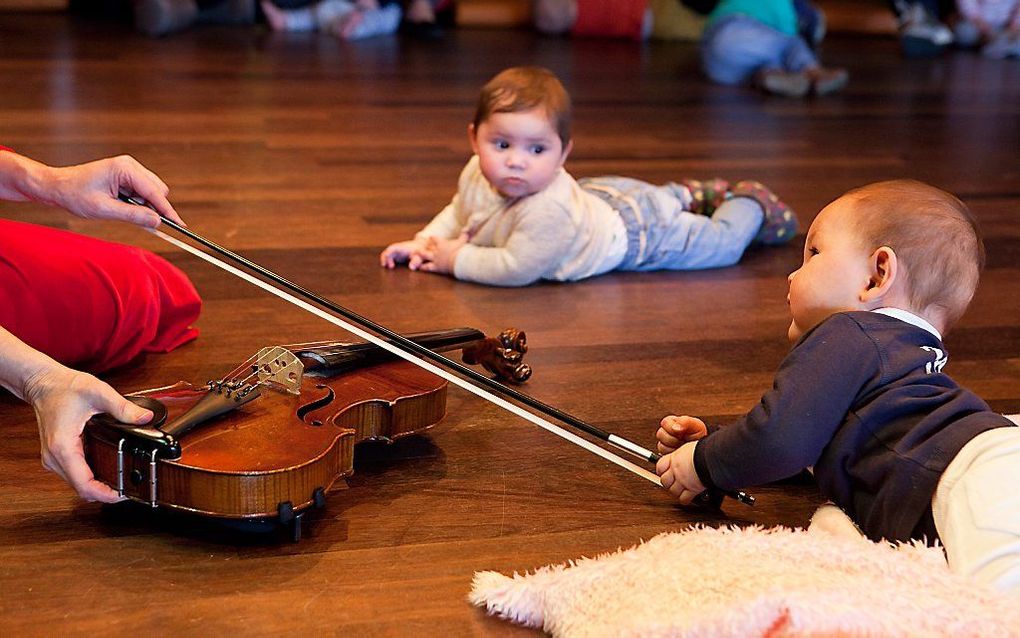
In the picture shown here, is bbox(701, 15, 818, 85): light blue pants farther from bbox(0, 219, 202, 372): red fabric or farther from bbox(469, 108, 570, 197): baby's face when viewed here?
bbox(0, 219, 202, 372): red fabric

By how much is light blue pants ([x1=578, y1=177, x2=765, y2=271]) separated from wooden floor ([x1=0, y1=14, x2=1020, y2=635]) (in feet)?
0.13

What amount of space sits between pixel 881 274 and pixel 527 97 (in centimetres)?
93

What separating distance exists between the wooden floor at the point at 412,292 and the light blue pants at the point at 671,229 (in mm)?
39

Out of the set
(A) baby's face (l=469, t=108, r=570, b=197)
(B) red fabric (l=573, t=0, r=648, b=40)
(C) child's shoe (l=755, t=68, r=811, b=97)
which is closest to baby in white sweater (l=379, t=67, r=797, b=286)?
(A) baby's face (l=469, t=108, r=570, b=197)

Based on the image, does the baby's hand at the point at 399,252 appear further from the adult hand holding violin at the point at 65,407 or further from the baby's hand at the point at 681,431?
the adult hand holding violin at the point at 65,407

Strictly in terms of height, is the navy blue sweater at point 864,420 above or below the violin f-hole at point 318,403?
above

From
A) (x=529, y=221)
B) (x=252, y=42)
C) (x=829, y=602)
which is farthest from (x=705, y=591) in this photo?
(x=252, y=42)

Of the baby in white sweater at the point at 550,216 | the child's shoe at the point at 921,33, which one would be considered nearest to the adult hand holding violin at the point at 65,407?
the baby in white sweater at the point at 550,216

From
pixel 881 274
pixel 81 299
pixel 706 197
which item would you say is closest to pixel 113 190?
pixel 81 299

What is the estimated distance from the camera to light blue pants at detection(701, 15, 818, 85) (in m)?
4.40

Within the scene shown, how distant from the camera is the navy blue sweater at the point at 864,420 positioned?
127 cm

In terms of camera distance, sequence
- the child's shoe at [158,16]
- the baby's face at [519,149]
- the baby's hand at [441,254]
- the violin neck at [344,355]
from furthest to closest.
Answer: the child's shoe at [158,16], the baby's hand at [441,254], the baby's face at [519,149], the violin neck at [344,355]

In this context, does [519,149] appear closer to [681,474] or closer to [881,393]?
[681,474]

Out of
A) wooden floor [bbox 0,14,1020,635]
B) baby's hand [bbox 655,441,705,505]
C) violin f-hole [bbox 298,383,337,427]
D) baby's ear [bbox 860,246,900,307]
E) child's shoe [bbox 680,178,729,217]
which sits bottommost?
wooden floor [bbox 0,14,1020,635]
